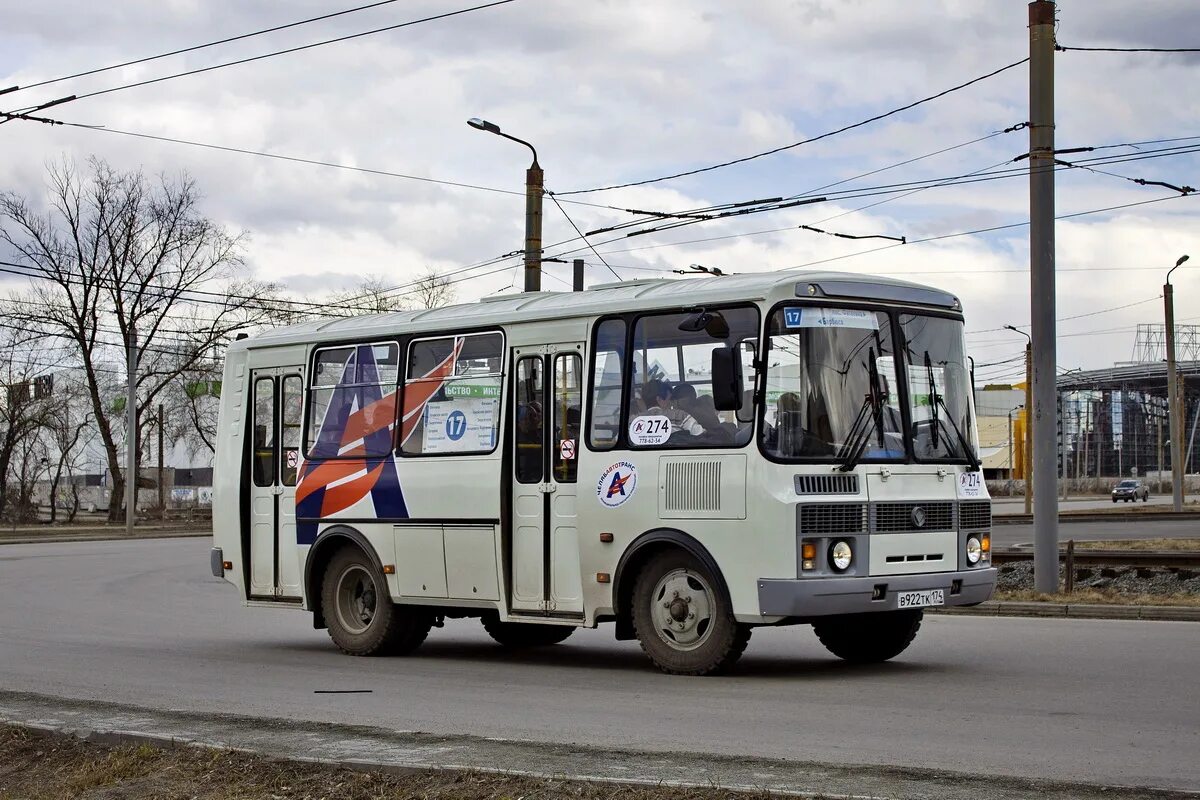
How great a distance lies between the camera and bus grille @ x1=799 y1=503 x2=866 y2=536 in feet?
37.3

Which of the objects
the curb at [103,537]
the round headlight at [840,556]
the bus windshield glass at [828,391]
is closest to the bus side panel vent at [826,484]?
the bus windshield glass at [828,391]

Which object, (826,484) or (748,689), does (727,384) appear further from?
(748,689)

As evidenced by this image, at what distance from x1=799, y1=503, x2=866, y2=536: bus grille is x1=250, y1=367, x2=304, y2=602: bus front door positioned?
19.6ft

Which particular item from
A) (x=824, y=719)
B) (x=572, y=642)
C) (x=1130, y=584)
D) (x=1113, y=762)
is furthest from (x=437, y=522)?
(x=1130, y=584)

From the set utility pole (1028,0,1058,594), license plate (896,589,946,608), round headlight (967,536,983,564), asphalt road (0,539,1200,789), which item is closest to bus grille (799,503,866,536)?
license plate (896,589,946,608)

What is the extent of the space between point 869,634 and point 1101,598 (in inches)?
262

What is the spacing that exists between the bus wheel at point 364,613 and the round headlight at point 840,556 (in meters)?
4.66

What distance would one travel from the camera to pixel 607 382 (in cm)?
1277

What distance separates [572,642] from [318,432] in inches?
133

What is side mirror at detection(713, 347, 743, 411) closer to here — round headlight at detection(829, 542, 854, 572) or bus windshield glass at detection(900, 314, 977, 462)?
round headlight at detection(829, 542, 854, 572)

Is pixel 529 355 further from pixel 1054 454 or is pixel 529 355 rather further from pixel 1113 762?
pixel 1054 454

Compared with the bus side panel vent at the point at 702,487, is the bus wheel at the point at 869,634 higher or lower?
lower

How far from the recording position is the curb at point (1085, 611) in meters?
17.3

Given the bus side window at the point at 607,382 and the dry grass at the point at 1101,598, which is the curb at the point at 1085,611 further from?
the bus side window at the point at 607,382
